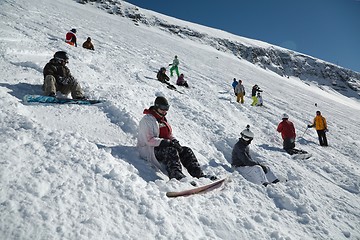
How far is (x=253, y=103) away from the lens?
13828mm

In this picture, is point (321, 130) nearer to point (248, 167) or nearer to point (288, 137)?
point (288, 137)

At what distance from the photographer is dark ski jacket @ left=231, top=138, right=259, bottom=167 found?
561 centimetres

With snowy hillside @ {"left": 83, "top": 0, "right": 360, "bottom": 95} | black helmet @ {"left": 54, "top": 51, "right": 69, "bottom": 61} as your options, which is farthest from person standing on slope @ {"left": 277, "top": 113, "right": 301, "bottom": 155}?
snowy hillside @ {"left": 83, "top": 0, "right": 360, "bottom": 95}

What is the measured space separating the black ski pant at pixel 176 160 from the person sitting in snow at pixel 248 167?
4.29 feet

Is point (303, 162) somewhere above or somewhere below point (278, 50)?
below

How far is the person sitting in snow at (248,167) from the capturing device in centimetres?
529

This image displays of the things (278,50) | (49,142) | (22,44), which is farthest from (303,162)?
(278,50)

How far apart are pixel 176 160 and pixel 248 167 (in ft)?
Answer: 6.00

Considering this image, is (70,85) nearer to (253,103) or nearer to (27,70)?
(27,70)

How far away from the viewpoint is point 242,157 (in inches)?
224

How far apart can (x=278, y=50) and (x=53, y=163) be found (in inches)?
3699

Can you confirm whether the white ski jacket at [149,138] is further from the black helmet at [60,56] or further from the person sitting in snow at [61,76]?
the black helmet at [60,56]

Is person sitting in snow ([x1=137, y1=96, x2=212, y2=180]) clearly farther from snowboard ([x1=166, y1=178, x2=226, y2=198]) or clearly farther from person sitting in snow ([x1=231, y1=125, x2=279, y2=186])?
person sitting in snow ([x1=231, y1=125, x2=279, y2=186])

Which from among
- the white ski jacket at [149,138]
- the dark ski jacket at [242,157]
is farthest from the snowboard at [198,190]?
the dark ski jacket at [242,157]
